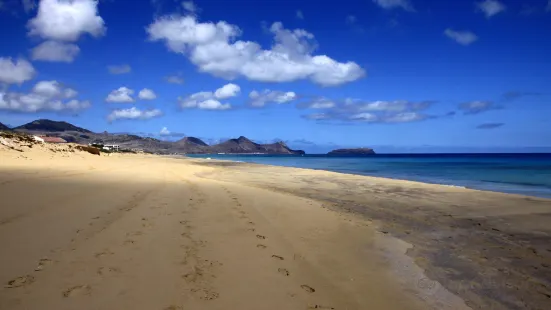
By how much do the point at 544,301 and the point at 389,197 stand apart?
10813mm

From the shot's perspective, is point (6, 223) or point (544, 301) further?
point (6, 223)

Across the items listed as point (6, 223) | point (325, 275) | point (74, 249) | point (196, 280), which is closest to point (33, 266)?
point (74, 249)

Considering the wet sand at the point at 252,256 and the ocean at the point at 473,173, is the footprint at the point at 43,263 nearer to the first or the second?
the wet sand at the point at 252,256

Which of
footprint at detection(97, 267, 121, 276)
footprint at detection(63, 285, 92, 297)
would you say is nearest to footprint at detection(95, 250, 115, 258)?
footprint at detection(97, 267, 121, 276)

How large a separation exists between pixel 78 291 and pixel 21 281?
76cm

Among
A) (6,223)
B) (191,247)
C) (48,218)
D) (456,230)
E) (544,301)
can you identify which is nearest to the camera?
(544,301)

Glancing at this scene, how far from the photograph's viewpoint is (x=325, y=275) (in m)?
5.15

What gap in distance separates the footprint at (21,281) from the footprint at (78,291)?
1.80 feet

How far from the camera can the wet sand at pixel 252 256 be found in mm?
4121

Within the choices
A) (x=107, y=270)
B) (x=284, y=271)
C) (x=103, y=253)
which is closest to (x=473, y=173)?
(x=284, y=271)

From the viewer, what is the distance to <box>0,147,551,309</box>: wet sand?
4.12 meters

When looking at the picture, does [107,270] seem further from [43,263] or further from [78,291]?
[43,263]

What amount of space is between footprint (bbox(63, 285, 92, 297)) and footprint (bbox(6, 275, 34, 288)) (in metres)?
0.55

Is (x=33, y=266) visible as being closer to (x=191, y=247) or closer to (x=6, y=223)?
(x=191, y=247)
